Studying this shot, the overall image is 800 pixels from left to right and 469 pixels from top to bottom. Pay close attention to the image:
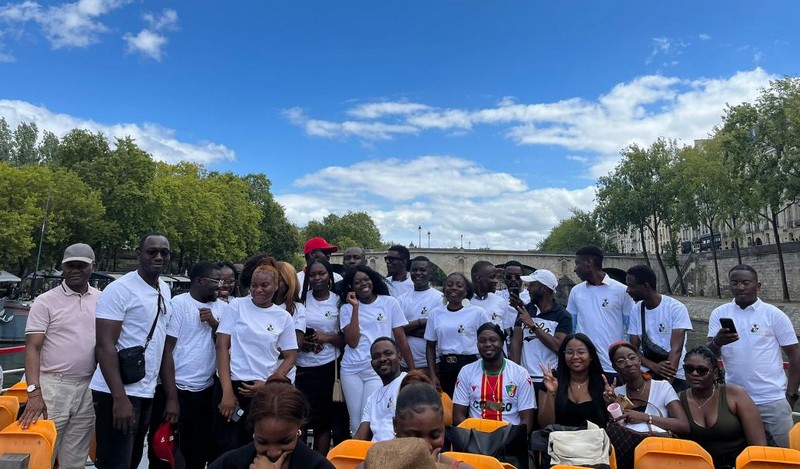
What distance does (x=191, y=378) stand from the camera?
13.4ft

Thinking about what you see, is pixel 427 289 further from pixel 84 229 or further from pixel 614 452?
pixel 84 229

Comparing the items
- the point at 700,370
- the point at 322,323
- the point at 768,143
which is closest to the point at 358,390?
the point at 322,323

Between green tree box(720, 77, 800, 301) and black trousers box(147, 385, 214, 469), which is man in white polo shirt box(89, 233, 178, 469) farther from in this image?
green tree box(720, 77, 800, 301)

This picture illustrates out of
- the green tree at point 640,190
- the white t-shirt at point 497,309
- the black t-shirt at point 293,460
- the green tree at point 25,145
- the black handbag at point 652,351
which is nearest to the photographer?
the black t-shirt at point 293,460

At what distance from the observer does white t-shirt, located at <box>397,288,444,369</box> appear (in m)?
5.48

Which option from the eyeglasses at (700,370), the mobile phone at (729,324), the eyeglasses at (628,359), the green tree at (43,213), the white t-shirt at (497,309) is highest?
the green tree at (43,213)

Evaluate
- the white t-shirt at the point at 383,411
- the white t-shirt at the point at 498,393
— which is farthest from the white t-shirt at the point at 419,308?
the white t-shirt at the point at 383,411

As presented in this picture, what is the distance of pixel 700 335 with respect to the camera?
995 inches

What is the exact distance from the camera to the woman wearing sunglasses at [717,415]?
3.62m

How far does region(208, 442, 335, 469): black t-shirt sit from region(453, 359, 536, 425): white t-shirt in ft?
6.55

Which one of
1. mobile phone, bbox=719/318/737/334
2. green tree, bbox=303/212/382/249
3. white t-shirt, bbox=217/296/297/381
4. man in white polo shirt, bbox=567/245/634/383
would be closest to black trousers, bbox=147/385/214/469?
white t-shirt, bbox=217/296/297/381

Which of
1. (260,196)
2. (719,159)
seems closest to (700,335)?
(719,159)

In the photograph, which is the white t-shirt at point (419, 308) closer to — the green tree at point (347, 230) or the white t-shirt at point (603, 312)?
the white t-shirt at point (603, 312)

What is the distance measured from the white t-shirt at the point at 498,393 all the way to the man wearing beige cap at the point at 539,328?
2.03 feet
